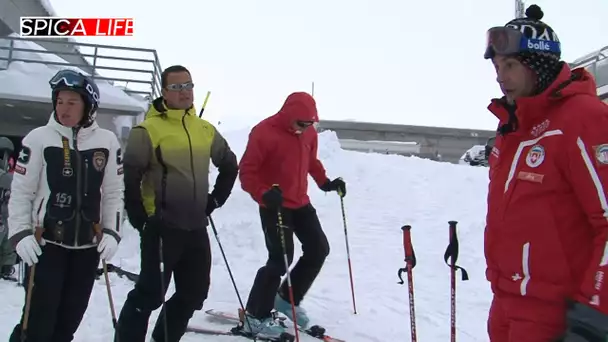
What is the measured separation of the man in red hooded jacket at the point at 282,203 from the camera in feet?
16.6

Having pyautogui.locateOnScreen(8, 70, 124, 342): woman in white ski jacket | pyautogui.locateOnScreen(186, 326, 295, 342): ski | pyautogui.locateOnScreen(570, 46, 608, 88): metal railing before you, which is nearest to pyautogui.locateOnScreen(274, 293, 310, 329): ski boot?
pyautogui.locateOnScreen(186, 326, 295, 342): ski

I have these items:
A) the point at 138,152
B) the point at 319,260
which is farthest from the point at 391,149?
the point at 138,152

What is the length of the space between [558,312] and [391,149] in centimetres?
2510

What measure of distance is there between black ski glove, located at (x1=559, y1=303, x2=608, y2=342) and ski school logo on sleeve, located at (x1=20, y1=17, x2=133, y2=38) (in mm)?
13316

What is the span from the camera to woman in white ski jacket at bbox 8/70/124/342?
337cm

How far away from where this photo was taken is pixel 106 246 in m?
3.62

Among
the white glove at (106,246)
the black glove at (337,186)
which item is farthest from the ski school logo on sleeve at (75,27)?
the white glove at (106,246)

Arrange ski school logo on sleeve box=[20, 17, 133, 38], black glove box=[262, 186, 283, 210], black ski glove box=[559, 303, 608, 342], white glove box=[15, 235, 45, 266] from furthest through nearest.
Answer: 1. ski school logo on sleeve box=[20, 17, 133, 38]
2. black glove box=[262, 186, 283, 210]
3. white glove box=[15, 235, 45, 266]
4. black ski glove box=[559, 303, 608, 342]

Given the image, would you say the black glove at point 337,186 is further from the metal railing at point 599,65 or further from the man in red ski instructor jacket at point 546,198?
the metal railing at point 599,65

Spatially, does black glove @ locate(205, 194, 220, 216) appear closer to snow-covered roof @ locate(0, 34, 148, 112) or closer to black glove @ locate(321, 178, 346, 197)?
black glove @ locate(321, 178, 346, 197)

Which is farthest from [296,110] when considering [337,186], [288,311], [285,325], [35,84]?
[35,84]

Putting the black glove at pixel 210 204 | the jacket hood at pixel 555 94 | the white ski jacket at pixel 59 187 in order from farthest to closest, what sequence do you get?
the black glove at pixel 210 204, the white ski jacket at pixel 59 187, the jacket hood at pixel 555 94

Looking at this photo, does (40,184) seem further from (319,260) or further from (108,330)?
(319,260)

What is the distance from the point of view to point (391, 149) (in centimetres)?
2703
